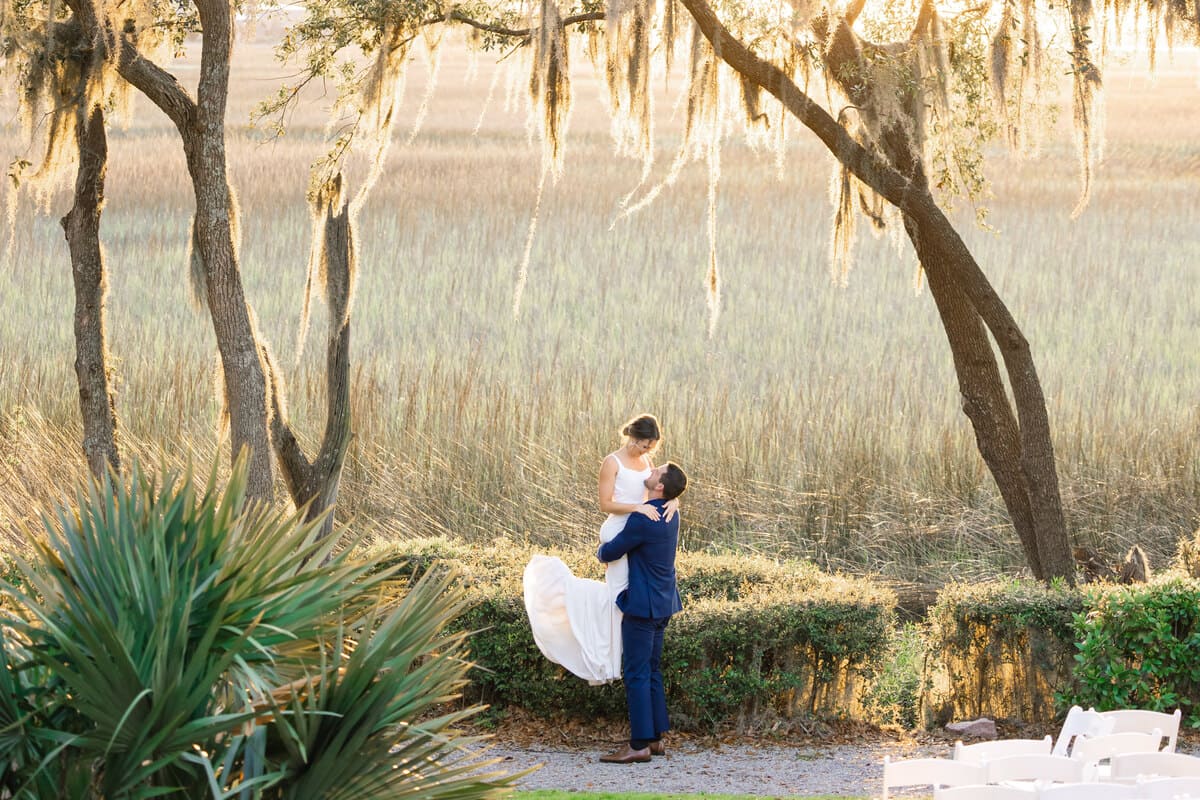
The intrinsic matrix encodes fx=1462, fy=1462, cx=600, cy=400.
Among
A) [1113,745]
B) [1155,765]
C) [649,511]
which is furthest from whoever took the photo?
[649,511]

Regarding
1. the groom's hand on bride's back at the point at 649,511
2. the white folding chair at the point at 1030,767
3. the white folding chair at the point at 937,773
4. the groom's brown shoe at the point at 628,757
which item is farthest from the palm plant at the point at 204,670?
the groom's brown shoe at the point at 628,757

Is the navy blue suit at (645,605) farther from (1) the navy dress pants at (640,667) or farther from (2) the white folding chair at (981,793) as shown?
(2) the white folding chair at (981,793)

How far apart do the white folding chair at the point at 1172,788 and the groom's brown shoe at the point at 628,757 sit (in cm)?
307

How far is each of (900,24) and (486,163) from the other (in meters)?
21.7

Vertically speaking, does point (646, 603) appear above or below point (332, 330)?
below

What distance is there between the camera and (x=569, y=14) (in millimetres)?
11531

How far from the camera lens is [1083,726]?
20.9ft

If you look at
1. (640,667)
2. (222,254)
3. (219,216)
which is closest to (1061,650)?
(640,667)

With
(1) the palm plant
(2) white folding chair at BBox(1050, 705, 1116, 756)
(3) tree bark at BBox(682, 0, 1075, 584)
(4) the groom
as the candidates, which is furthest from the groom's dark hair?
(3) tree bark at BBox(682, 0, 1075, 584)

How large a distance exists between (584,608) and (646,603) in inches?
18.8

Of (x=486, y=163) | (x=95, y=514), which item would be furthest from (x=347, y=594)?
(x=486, y=163)

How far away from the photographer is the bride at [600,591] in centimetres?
770

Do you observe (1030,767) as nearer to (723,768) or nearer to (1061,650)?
(723,768)

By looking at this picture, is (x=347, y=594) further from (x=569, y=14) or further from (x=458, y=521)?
(x=458, y=521)
